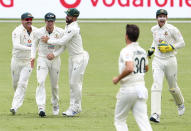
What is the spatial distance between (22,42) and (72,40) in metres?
1.32

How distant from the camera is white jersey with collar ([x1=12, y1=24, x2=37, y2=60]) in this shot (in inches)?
604

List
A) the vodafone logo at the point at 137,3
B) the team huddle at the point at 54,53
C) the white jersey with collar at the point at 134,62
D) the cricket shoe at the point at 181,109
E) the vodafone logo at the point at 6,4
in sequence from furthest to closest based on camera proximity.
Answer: the vodafone logo at the point at 137,3 < the vodafone logo at the point at 6,4 < the cricket shoe at the point at 181,109 < the team huddle at the point at 54,53 < the white jersey with collar at the point at 134,62

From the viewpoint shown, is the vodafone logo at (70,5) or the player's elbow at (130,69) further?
the vodafone logo at (70,5)

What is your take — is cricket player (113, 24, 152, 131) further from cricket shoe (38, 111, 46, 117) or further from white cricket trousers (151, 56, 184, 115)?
cricket shoe (38, 111, 46, 117)

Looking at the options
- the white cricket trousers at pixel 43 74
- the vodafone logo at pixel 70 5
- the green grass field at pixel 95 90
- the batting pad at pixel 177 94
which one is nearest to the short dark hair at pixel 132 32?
the green grass field at pixel 95 90

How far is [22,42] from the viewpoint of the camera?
609 inches

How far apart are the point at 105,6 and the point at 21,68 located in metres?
12.7

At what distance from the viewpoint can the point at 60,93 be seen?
18969 mm

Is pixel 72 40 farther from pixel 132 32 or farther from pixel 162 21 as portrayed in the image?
pixel 132 32

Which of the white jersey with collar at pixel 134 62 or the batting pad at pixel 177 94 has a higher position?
the white jersey with collar at pixel 134 62

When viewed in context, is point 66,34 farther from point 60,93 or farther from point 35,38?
point 60,93

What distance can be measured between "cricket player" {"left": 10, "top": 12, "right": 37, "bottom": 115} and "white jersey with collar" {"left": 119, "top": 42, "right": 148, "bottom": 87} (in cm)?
477

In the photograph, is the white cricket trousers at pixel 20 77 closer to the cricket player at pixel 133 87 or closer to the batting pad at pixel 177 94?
the batting pad at pixel 177 94

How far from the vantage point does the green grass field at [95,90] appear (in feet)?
44.7
